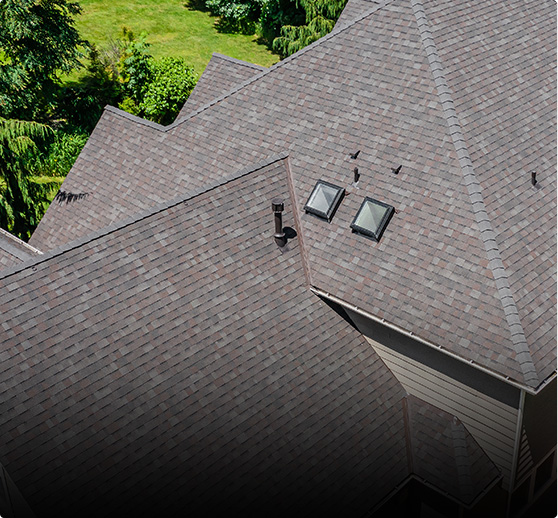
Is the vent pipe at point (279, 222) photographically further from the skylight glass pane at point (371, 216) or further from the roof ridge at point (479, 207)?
the roof ridge at point (479, 207)

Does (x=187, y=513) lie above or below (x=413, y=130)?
below

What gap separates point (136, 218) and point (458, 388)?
7.80 metres

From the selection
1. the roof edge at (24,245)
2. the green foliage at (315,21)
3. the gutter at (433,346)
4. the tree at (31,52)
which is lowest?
the gutter at (433,346)

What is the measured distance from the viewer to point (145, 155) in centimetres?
1906

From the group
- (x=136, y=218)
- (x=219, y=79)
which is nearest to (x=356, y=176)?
(x=136, y=218)

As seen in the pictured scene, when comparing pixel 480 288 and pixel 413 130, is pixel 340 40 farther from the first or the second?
pixel 480 288

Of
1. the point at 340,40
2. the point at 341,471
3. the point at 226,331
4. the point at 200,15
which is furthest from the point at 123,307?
the point at 200,15

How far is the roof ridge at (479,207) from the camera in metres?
13.2

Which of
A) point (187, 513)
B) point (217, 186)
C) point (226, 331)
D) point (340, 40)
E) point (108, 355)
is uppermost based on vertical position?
point (340, 40)

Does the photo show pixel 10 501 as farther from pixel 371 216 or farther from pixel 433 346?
pixel 371 216

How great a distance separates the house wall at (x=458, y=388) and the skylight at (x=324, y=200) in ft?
7.93

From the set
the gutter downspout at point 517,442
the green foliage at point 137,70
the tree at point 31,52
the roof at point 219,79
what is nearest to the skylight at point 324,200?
the gutter downspout at point 517,442

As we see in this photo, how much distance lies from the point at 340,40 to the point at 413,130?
3.81 meters

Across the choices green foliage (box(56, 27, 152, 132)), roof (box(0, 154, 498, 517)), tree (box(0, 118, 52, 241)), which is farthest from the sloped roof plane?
green foliage (box(56, 27, 152, 132))
